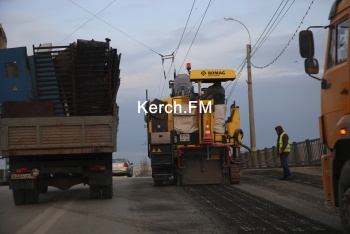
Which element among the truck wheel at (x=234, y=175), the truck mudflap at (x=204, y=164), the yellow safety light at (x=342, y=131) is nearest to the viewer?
the yellow safety light at (x=342, y=131)

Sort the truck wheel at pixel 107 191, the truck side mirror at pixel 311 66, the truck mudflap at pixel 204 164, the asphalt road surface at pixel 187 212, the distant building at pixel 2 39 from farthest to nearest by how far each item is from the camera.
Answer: the distant building at pixel 2 39 → the truck mudflap at pixel 204 164 → the truck wheel at pixel 107 191 → the asphalt road surface at pixel 187 212 → the truck side mirror at pixel 311 66

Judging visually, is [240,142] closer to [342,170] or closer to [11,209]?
[11,209]

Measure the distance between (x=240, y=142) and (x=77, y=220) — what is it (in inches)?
332

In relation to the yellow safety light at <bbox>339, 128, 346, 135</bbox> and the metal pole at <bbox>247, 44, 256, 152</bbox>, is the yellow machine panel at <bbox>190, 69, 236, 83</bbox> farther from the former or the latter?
the metal pole at <bbox>247, 44, 256, 152</bbox>

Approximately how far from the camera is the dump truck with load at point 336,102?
6422 mm

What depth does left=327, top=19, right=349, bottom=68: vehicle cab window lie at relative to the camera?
6.68 m

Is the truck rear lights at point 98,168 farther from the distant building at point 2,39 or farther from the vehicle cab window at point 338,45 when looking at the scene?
the distant building at point 2,39

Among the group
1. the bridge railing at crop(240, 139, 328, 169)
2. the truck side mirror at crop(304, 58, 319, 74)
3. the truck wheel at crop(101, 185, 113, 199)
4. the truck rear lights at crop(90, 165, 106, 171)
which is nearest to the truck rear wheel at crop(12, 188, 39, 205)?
the truck rear lights at crop(90, 165, 106, 171)

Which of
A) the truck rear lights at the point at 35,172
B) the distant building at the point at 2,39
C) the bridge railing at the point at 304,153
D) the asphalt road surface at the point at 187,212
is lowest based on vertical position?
the asphalt road surface at the point at 187,212

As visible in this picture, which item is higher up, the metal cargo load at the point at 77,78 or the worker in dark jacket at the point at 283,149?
the metal cargo load at the point at 77,78

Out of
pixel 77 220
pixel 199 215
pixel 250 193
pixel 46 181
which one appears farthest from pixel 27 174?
pixel 250 193

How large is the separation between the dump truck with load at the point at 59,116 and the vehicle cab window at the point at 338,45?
6.60m

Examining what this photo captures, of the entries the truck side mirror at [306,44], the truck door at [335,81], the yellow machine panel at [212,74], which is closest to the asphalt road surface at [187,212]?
the truck door at [335,81]

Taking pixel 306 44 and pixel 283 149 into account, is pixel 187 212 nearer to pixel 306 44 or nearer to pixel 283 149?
pixel 306 44
